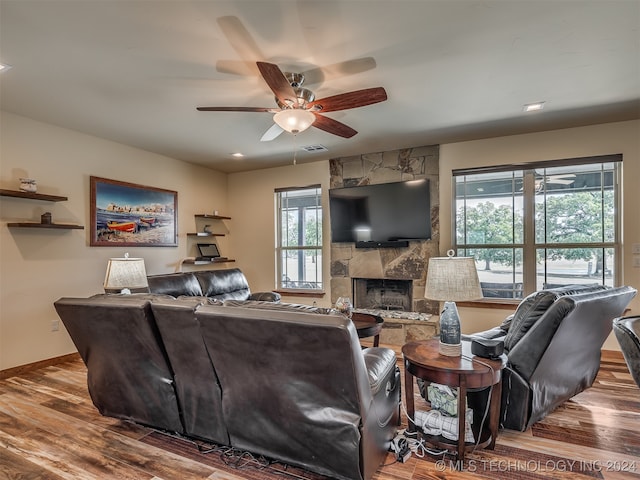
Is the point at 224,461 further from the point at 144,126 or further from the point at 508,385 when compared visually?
the point at 144,126

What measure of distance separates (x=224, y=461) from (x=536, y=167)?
434cm

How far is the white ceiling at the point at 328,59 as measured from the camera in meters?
1.97

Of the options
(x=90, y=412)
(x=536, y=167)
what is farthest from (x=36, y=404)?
(x=536, y=167)

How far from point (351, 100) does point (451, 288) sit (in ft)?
4.84

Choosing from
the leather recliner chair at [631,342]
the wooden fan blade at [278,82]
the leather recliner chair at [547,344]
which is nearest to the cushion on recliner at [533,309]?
the leather recliner chair at [547,344]

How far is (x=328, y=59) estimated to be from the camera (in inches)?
95.9

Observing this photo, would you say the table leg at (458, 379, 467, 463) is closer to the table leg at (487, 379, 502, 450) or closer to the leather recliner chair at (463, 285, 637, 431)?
the table leg at (487, 379, 502, 450)

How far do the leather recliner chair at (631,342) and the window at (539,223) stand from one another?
3.01 metres

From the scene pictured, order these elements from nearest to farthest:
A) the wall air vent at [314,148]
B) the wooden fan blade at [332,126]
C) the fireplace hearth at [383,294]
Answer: the wooden fan blade at [332,126] → the wall air vent at [314,148] → the fireplace hearth at [383,294]

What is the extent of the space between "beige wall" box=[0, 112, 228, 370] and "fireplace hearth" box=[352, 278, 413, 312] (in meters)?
3.14

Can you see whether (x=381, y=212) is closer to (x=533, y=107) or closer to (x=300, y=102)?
(x=533, y=107)

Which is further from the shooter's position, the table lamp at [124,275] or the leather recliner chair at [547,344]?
the table lamp at [124,275]

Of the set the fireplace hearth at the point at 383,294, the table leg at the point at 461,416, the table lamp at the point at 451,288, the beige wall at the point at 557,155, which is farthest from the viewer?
the fireplace hearth at the point at 383,294

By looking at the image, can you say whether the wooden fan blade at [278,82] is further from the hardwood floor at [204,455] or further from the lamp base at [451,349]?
the hardwood floor at [204,455]
